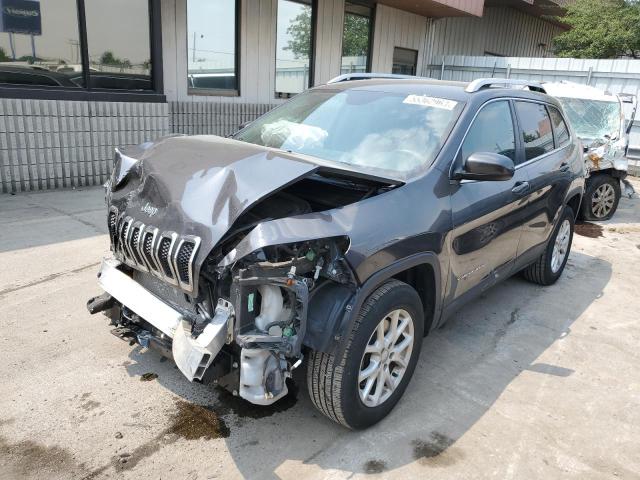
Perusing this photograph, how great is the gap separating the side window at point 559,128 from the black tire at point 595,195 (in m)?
3.63

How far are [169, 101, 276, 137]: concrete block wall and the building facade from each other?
0.9 inches

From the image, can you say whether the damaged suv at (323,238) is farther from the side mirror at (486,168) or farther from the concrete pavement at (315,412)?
the concrete pavement at (315,412)

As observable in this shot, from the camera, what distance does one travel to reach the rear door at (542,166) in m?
4.16

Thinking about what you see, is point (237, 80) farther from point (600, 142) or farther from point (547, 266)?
point (547, 266)

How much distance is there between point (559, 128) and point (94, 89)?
616 centimetres

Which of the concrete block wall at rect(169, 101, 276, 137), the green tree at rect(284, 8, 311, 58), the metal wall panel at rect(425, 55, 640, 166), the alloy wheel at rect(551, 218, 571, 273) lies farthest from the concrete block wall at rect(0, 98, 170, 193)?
the metal wall panel at rect(425, 55, 640, 166)

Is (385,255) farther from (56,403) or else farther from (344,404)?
(56,403)

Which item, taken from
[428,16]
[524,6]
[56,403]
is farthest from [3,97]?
[524,6]

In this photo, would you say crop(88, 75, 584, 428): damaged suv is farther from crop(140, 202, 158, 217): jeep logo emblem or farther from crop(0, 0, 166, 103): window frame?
crop(0, 0, 166, 103): window frame

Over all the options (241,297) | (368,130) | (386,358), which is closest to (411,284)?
(386,358)

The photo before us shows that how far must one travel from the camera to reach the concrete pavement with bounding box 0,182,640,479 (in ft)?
8.45

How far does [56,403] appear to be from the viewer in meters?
2.91

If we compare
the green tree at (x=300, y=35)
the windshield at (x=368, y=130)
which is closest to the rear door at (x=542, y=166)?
the windshield at (x=368, y=130)

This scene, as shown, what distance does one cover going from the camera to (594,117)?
8.57 metres
